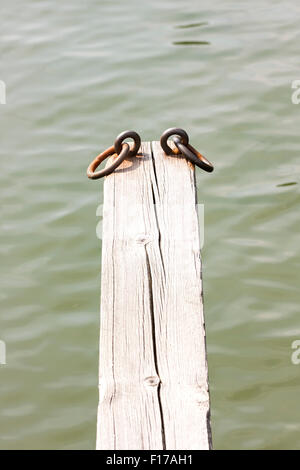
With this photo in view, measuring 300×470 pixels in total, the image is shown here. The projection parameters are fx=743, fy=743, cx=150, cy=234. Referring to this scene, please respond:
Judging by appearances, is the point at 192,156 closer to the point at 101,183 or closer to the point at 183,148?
the point at 183,148

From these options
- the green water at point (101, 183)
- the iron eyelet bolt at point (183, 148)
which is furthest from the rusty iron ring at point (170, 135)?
the green water at point (101, 183)

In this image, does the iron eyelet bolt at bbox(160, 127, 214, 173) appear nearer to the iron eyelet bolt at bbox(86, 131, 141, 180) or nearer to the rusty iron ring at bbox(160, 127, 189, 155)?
the rusty iron ring at bbox(160, 127, 189, 155)

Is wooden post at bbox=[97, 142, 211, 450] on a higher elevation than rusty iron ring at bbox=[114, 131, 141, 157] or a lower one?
lower

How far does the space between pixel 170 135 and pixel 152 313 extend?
2.69 ft

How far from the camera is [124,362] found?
7.29 ft

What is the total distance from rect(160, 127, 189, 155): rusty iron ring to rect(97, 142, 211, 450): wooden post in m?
0.03

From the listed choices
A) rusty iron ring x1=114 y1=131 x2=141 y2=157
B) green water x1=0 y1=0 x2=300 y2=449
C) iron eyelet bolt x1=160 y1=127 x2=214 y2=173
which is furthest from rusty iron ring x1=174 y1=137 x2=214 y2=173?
green water x1=0 y1=0 x2=300 y2=449

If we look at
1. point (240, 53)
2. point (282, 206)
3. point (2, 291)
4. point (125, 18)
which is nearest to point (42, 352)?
point (2, 291)

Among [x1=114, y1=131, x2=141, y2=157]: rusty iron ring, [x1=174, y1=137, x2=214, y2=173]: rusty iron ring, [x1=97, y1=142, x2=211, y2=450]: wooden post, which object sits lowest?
[x1=97, y1=142, x2=211, y2=450]: wooden post

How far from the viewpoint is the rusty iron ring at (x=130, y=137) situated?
2.84 m

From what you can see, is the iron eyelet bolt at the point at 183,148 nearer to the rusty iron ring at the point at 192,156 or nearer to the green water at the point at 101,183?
the rusty iron ring at the point at 192,156

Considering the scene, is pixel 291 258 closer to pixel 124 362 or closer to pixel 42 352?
pixel 42 352

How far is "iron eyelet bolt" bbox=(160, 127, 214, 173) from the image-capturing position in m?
2.85

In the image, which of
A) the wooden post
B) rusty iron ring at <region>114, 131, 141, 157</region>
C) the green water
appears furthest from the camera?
the green water
